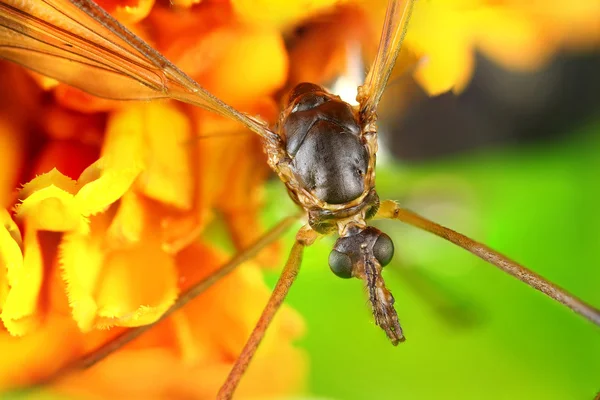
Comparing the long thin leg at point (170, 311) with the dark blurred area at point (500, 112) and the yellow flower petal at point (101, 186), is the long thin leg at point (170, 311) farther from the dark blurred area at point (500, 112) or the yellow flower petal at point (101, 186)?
the dark blurred area at point (500, 112)

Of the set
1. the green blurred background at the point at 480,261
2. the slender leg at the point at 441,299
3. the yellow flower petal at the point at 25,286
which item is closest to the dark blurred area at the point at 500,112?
the green blurred background at the point at 480,261

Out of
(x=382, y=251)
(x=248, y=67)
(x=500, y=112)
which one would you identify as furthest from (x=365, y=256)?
(x=500, y=112)

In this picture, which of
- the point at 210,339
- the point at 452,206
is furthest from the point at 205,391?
the point at 452,206

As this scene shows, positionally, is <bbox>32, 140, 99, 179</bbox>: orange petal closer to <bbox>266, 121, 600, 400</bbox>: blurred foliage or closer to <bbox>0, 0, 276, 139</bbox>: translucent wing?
<bbox>0, 0, 276, 139</bbox>: translucent wing

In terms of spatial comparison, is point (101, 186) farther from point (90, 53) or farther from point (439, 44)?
point (439, 44)

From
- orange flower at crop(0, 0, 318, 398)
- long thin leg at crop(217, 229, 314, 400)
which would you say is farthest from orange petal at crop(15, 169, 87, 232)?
long thin leg at crop(217, 229, 314, 400)

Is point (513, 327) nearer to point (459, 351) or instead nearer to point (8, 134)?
point (459, 351)
